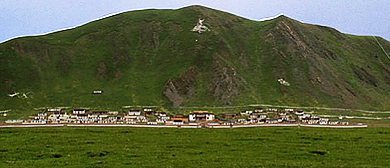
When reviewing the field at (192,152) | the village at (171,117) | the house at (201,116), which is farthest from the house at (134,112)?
the field at (192,152)

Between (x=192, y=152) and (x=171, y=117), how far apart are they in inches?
3697

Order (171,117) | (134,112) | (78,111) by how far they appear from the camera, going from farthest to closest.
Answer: (78,111)
(134,112)
(171,117)

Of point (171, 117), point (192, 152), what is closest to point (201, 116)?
point (171, 117)

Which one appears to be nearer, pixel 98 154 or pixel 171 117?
pixel 98 154

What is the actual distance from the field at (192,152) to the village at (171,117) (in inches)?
2557

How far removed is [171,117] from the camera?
477ft

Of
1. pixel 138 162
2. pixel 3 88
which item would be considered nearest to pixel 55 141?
pixel 138 162

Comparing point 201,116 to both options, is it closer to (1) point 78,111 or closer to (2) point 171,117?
(2) point 171,117

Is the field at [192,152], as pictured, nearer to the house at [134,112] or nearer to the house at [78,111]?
the house at [134,112]

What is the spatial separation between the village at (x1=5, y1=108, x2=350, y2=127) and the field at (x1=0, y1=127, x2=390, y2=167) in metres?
64.9

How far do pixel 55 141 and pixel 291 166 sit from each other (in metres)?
32.7

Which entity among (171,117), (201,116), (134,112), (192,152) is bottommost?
(171,117)

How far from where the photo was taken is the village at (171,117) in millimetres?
133625

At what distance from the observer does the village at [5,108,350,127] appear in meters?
134
